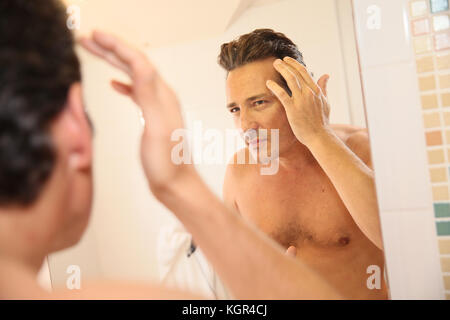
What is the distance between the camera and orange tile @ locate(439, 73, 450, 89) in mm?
830

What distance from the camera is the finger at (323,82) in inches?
33.6

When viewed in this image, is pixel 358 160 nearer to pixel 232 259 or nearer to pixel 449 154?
pixel 449 154

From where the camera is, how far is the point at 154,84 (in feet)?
1.70

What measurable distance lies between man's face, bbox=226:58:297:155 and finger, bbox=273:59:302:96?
0.03ft

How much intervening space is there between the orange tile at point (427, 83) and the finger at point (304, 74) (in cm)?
21

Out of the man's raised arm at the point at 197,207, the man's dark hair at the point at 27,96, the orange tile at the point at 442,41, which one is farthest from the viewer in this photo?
the orange tile at the point at 442,41

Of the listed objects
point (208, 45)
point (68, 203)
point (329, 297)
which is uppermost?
point (208, 45)

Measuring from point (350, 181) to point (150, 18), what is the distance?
0.57 m

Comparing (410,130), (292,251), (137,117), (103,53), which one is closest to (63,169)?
→ (103,53)

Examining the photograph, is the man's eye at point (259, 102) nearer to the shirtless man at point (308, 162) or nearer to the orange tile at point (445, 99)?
the shirtless man at point (308, 162)

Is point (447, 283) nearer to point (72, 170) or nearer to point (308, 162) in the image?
point (308, 162)

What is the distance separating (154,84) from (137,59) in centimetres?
4

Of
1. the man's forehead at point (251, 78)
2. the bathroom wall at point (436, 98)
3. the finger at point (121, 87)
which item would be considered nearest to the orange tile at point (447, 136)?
the bathroom wall at point (436, 98)
